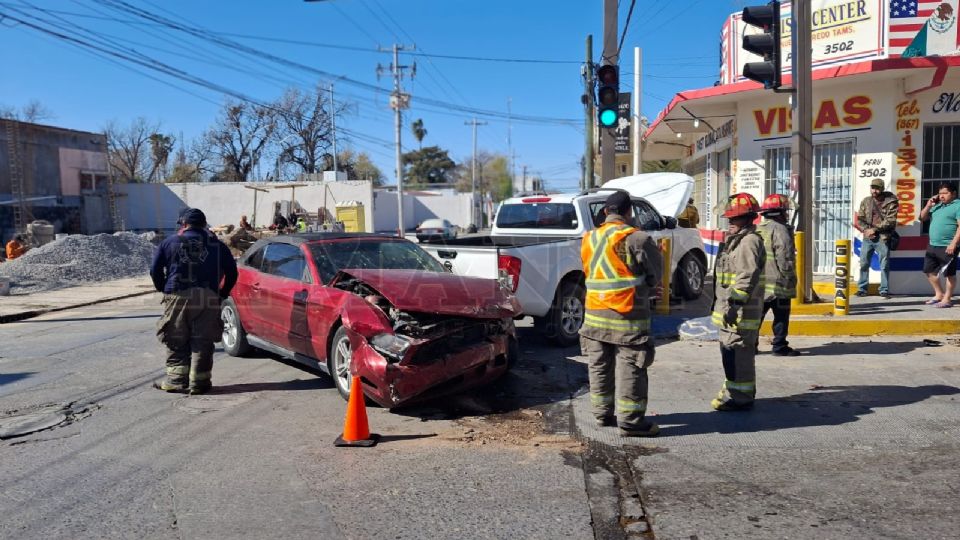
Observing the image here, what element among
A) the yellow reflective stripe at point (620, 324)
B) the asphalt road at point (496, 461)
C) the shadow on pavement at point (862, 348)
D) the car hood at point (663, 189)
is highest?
the car hood at point (663, 189)

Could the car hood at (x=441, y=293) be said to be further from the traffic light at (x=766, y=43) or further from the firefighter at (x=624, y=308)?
the traffic light at (x=766, y=43)

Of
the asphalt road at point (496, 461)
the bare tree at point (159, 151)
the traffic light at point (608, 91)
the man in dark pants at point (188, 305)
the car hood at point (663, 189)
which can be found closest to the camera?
the asphalt road at point (496, 461)

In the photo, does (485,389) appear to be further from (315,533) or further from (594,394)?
(315,533)

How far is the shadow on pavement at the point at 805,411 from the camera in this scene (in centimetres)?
518

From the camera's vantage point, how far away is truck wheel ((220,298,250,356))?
775cm

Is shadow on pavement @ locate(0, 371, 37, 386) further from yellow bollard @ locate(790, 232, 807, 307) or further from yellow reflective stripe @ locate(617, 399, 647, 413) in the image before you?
yellow bollard @ locate(790, 232, 807, 307)

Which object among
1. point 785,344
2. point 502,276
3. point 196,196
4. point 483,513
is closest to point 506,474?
point 483,513

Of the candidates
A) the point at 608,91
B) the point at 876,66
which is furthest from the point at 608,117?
the point at 876,66

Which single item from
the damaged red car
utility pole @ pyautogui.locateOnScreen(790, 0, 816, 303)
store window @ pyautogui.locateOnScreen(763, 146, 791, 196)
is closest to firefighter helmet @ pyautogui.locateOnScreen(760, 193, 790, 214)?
utility pole @ pyautogui.locateOnScreen(790, 0, 816, 303)

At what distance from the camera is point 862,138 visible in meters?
10.9

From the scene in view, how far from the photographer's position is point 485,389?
6.38 metres

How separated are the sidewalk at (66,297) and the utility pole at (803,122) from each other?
42.2 ft

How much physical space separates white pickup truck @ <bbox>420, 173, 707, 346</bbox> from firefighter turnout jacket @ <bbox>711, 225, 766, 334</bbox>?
1550 millimetres

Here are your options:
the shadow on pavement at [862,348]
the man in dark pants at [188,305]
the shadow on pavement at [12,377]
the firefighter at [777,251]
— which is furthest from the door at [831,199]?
the shadow on pavement at [12,377]
